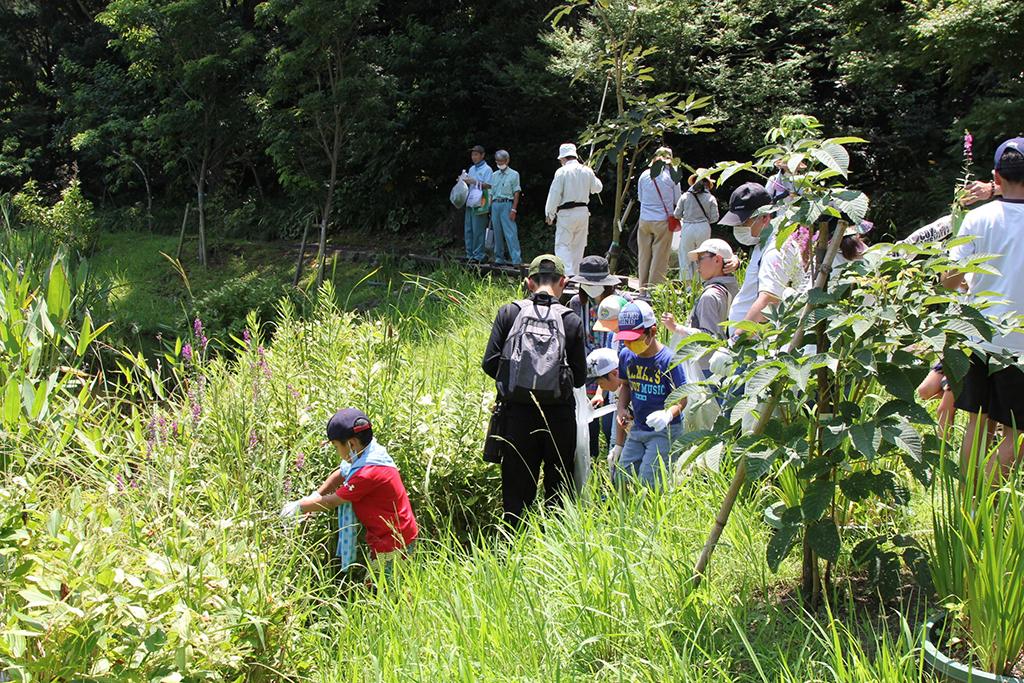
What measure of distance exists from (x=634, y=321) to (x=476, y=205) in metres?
9.07

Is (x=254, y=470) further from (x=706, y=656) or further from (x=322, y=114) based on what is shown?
(x=322, y=114)

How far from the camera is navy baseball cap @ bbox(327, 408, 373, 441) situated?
472cm

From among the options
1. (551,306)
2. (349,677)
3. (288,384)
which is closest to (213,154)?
(288,384)

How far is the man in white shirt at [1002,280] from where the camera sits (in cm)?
366

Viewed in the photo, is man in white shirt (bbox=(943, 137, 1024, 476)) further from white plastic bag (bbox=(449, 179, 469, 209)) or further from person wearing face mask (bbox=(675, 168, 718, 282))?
white plastic bag (bbox=(449, 179, 469, 209))

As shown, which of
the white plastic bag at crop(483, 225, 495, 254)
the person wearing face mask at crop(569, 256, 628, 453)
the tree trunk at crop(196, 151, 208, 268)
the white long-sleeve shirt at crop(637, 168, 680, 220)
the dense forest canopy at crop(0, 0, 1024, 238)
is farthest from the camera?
the tree trunk at crop(196, 151, 208, 268)

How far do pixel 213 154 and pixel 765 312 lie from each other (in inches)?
679

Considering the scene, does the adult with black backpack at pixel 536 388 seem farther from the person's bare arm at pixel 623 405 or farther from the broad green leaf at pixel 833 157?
the broad green leaf at pixel 833 157

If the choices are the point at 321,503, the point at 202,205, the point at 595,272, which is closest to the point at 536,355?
the point at 321,503

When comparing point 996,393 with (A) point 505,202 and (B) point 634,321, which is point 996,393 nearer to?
(B) point 634,321

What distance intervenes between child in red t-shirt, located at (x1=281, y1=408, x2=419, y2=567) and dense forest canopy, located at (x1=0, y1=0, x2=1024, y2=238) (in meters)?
4.28

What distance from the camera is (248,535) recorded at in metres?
4.36

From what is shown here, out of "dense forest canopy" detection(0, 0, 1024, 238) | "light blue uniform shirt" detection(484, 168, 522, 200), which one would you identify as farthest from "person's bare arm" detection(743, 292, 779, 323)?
"light blue uniform shirt" detection(484, 168, 522, 200)

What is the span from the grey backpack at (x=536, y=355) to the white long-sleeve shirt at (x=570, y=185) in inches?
194
